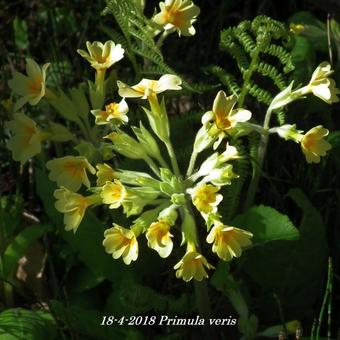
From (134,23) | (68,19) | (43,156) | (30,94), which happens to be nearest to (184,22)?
(134,23)

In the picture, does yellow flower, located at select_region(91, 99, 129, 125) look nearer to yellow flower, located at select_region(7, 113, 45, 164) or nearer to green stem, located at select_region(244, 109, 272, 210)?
yellow flower, located at select_region(7, 113, 45, 164)

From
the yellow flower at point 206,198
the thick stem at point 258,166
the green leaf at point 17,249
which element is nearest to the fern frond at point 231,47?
the thick stem at point 258,166

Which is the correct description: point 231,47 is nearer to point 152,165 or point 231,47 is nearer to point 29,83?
point 152,165

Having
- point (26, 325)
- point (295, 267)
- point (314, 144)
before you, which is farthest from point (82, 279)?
point (314, 144)

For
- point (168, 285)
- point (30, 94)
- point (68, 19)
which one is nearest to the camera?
point (30, 94)

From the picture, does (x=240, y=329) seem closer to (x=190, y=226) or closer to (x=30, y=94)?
(x=190, y=226)

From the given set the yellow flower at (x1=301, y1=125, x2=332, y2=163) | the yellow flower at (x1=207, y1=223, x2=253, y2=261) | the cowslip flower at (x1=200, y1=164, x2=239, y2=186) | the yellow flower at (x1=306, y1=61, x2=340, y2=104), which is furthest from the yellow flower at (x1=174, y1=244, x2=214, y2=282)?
the yellow flower at (x1=306, y1=61, x2=340, y2=104)

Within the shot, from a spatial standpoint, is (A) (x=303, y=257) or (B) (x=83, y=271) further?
(B) (x=83, y=271)
